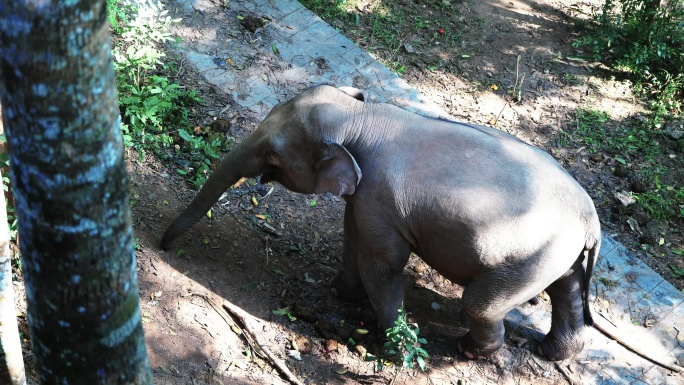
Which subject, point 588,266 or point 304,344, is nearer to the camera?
point 588,266

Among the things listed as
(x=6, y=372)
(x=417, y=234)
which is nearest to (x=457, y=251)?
(x=417, y=234)

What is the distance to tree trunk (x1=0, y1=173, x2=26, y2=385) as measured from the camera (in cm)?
357

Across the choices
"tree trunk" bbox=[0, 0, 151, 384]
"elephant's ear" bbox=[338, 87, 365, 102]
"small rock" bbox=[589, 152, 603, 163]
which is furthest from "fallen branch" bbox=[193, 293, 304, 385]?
"small rock" bbox=[589, 152, 603, 163]

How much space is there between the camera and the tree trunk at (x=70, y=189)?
1963 mm

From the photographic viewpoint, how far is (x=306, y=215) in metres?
7.45

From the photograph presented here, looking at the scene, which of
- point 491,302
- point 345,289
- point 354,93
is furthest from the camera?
point 345,289

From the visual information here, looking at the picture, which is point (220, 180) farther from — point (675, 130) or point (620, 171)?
point (675, 130)

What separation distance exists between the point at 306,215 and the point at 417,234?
6.17 ft

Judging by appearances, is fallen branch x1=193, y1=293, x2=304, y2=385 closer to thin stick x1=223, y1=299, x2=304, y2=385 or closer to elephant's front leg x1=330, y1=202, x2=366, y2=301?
thin stick x1=223, y1=299, x2=304, y2=385

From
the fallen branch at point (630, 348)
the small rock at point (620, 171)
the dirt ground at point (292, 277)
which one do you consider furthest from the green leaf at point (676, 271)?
the fallen branch at point (630, 348)

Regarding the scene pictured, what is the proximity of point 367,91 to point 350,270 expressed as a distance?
9.88ft

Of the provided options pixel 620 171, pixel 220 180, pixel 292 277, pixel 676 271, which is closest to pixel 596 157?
pixel 620 171

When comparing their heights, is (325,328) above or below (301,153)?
below

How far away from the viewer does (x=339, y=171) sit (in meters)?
5.64
